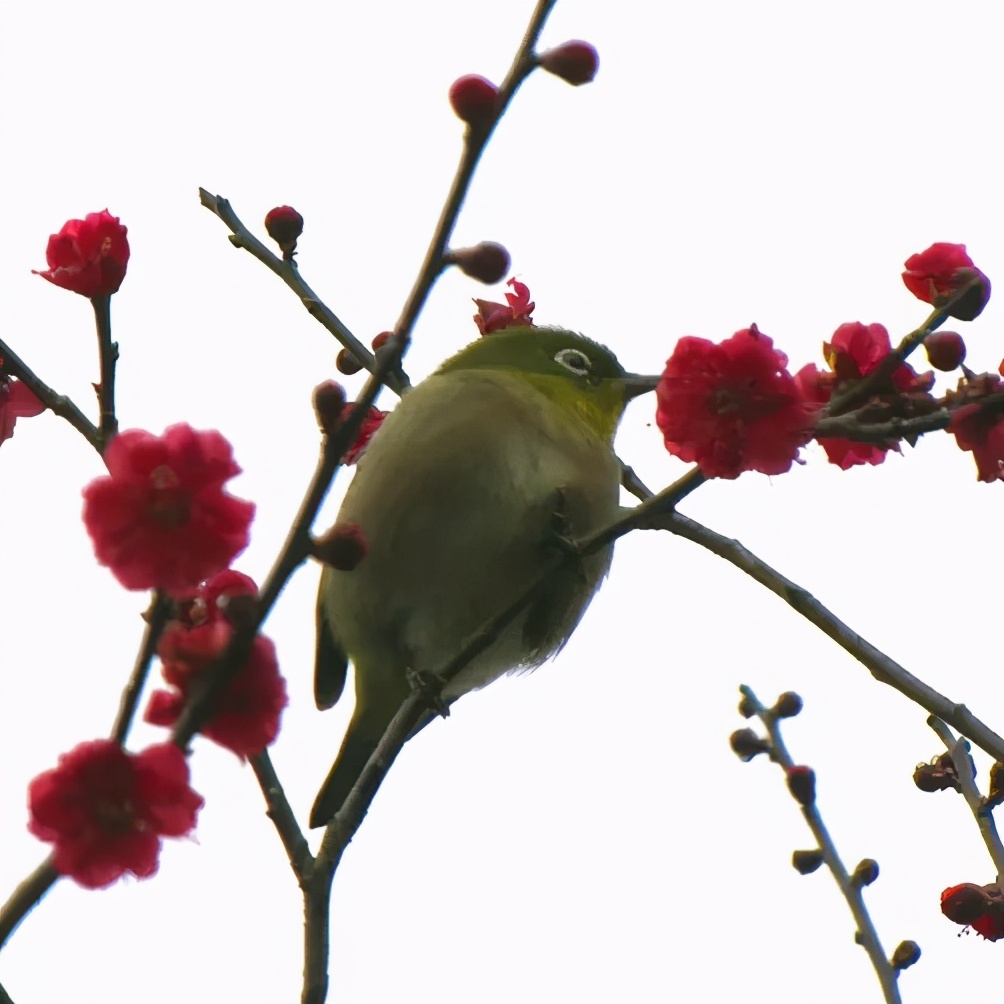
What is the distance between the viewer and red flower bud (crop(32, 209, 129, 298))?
8.20ft

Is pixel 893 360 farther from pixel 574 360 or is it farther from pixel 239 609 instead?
pixel 574 360

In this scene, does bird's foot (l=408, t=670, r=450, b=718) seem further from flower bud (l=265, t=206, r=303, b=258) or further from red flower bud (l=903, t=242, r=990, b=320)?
red flower bud (l=903, t=242, r=990, b=320)

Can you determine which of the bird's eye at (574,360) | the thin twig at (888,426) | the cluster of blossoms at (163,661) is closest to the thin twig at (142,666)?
the cluster of blossoms at (163,661)

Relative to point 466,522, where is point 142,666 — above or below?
below

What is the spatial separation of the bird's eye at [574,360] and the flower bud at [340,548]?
10.9 ft

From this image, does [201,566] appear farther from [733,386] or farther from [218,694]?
[733,386]

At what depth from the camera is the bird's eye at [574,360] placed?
5.11 metres

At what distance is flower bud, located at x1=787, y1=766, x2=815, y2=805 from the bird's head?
2027 mm

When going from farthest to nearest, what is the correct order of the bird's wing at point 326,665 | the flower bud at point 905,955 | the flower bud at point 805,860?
the bird's wing at point 326,665, the flower bud at point 805,860, the flower bud at point 905,955

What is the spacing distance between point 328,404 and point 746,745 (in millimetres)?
1686

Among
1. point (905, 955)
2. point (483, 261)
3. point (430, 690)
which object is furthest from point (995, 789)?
point (483, 261)

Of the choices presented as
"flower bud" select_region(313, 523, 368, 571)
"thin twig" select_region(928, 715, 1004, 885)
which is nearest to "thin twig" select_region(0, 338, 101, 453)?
"flower bud" select_region(313, 523, 368, 571)

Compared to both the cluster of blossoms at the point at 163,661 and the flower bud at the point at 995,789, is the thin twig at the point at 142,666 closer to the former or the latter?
the cluster of blossoms at the point at 163,661

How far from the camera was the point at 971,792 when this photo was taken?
303cm
